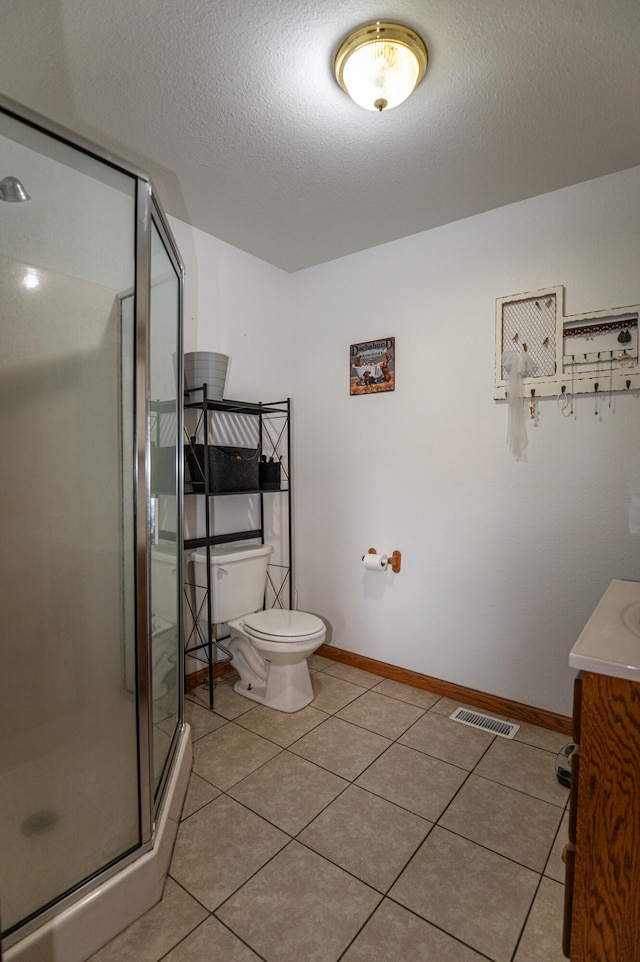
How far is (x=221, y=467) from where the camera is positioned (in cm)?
241

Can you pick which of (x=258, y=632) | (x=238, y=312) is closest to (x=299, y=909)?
(x=258, y=632)

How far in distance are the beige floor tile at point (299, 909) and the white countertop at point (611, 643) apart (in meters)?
0.97

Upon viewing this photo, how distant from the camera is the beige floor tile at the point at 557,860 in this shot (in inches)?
56.7

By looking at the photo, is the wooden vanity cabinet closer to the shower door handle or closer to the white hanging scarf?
the shower door handle

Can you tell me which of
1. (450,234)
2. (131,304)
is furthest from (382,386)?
(131,304)

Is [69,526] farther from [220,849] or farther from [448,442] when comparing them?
[448,442]

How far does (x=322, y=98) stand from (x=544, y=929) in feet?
8.40

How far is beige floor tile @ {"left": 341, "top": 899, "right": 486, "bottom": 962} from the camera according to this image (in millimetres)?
1196

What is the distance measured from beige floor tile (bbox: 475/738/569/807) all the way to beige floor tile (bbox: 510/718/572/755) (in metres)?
0.03

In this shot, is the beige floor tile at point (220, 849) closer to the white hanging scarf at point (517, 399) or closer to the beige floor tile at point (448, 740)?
the beige floor tile at point (448, 740)

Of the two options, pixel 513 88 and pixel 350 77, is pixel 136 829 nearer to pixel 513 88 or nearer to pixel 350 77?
pixel 350 77

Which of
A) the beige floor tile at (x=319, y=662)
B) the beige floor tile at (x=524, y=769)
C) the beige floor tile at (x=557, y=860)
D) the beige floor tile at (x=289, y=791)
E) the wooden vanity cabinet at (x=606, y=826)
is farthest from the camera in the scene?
the beige floor tile at (x=319, y=662)

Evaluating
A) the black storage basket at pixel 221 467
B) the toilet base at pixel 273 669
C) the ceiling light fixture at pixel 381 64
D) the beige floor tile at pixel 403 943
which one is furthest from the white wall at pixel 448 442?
the beige floor tile at pixel 403 943

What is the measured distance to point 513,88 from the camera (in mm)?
1571
